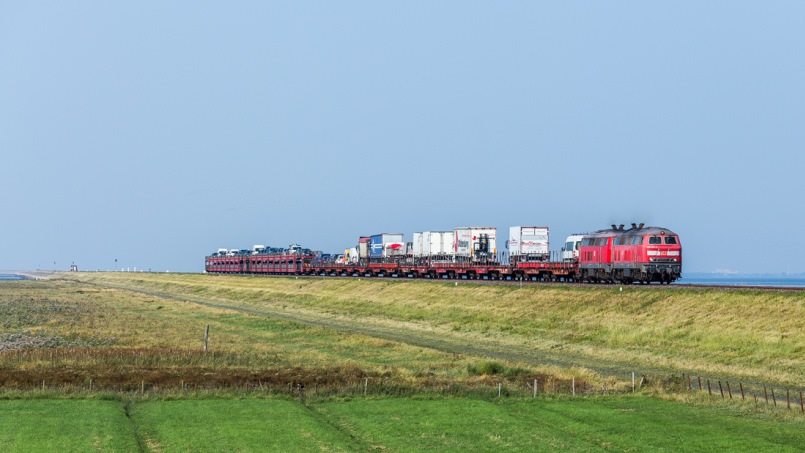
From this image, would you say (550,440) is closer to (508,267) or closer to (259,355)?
(259,355)

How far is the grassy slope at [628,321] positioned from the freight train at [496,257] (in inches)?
159

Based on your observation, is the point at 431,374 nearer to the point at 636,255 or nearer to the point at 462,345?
the point at 462,345

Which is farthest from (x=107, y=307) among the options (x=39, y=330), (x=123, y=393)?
(x=123, y=393)

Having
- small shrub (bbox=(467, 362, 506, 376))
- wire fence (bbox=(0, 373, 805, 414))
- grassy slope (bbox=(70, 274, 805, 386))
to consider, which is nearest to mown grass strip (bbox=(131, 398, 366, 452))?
wire fence (bbox=(0, 373, 805, 414))

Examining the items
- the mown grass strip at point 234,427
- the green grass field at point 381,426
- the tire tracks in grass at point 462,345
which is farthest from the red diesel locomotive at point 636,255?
the mown grass strip at point 234,427

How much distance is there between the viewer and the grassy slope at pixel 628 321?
1939 inches

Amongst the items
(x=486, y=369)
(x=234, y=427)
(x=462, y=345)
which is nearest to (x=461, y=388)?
(x=486, y=369)

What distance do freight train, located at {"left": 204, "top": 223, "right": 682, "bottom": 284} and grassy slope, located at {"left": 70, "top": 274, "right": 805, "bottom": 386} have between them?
13.2 feet

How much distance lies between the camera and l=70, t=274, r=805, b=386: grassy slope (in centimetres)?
4925

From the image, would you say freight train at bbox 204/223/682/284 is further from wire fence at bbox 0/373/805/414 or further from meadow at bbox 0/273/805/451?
wire fence at bbox 0/373/805/414

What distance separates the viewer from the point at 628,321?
61062 mm

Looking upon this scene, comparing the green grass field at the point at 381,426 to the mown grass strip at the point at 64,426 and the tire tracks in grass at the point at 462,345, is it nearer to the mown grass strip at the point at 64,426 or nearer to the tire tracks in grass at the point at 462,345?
the mown grass strip at the point at 64,426

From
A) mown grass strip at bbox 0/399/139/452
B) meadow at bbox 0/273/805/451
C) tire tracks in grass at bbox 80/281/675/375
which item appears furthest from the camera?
tire tracks in grass at bbox 80/281/675/375

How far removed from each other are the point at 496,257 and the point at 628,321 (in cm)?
4184
